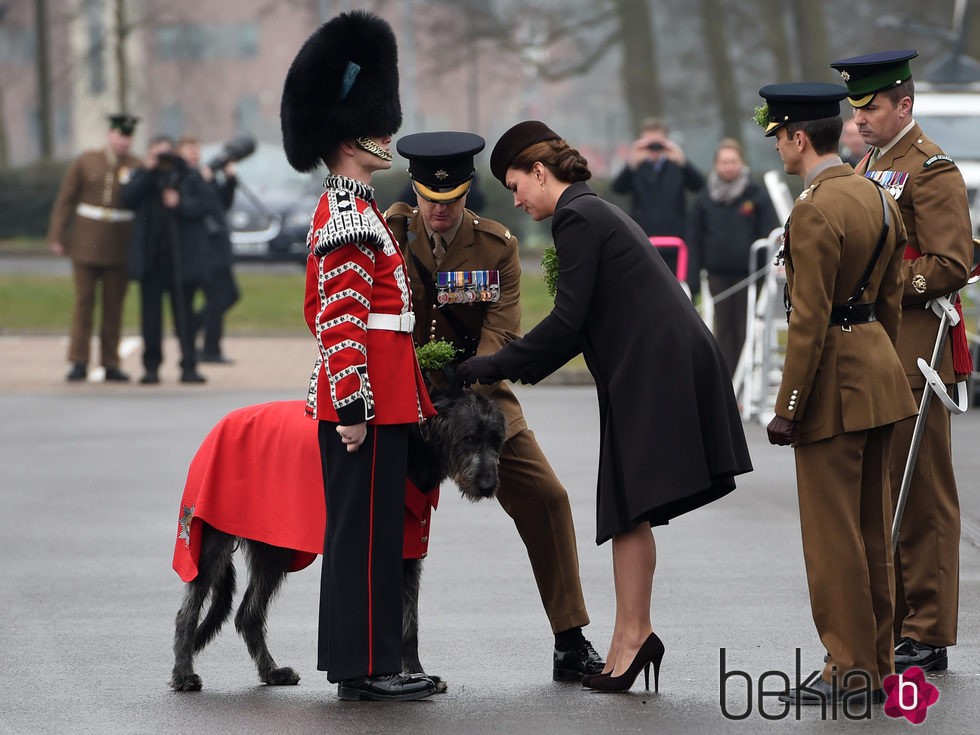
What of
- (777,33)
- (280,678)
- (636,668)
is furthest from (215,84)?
(636,668)

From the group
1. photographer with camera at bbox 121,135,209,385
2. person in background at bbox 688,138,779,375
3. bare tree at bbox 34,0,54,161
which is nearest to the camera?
person in background at bbox 688,138,779,375

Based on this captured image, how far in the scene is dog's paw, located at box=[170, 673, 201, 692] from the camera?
619 centimetres

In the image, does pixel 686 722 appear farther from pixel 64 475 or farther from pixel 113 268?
pixel 113 268

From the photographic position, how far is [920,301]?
6410 millimetres

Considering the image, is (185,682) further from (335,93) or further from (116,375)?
(116,375)

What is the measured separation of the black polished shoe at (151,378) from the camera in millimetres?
15805

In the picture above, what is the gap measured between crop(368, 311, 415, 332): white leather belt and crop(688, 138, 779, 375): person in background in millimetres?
8725

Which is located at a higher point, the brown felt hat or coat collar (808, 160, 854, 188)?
the brown felt hat

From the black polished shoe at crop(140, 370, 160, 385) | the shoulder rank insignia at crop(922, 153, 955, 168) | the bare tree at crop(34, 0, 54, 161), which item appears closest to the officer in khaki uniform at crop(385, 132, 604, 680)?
the shoulder rank insignia at crop(922, 153, 955, 168)

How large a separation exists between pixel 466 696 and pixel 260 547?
0.91 m

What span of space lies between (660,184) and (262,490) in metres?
10.7

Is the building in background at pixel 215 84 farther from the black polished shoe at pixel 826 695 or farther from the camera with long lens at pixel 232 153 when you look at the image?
the black polished shoe at pixel 826 695

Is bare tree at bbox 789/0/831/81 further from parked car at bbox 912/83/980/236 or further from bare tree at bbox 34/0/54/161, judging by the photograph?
bare tree at bbox 34/0/54/161

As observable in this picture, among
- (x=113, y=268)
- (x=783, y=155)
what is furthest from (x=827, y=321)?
(x=113, y=268)
